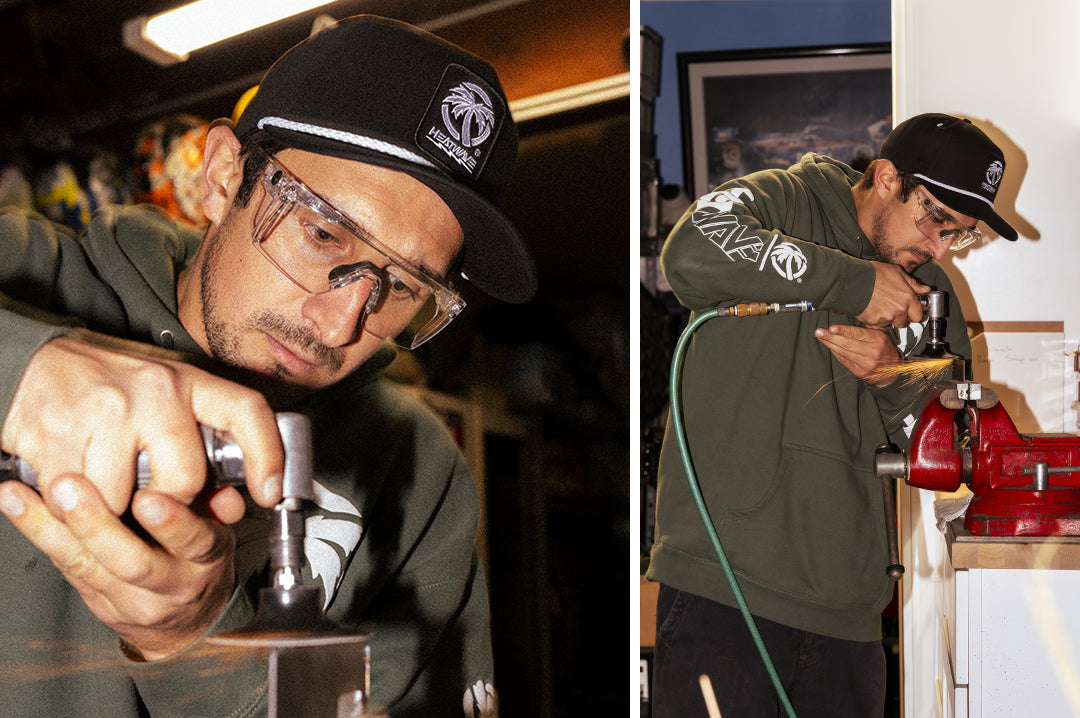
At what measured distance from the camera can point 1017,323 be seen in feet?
6.29

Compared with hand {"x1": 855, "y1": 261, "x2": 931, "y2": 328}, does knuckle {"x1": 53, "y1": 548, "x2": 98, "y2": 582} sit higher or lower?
lower

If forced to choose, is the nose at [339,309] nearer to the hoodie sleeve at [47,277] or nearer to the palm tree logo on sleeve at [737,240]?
the hoodie sleeve at [47,277]

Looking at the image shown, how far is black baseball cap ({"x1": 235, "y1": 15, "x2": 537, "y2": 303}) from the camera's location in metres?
0.90

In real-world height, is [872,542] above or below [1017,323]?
below

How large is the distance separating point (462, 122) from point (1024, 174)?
1.51 meters

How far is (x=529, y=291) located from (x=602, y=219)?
21 cm

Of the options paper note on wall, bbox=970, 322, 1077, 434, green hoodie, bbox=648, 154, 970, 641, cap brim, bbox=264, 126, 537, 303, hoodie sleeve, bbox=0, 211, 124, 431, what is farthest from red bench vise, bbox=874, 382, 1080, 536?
hoodie sleeve, bbox=0, 211, 124, 431

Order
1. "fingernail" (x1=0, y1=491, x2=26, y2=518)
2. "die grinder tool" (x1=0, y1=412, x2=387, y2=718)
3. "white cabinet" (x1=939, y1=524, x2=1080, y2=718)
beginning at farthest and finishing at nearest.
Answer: "white cabinet" (x1=939, y1=524, x2=1080, y2=718) → "fingernail" (x1=0, y1=491, x2=26, y2=518) → "die grinder tool" (x1=0, y1=412, x2=387, y2=718)

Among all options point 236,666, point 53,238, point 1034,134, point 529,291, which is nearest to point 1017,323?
point 1034,134

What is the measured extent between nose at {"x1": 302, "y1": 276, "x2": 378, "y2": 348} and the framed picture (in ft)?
5.02

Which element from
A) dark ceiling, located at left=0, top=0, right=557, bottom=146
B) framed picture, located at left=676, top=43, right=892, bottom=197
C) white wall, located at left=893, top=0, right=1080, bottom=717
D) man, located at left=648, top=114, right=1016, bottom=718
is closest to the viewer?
dark ceiling, located at left=0, top=0, right=557, bottom=146

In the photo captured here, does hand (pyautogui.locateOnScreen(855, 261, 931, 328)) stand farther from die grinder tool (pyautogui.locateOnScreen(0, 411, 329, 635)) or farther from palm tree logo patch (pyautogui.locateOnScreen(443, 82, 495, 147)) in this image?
die grinder tool (pyautogui.locateOnScreen(0, 411, 329, 635))

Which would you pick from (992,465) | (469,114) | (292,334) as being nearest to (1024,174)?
(992,465)

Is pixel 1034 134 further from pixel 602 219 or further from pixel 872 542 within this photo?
pixel 602 219
